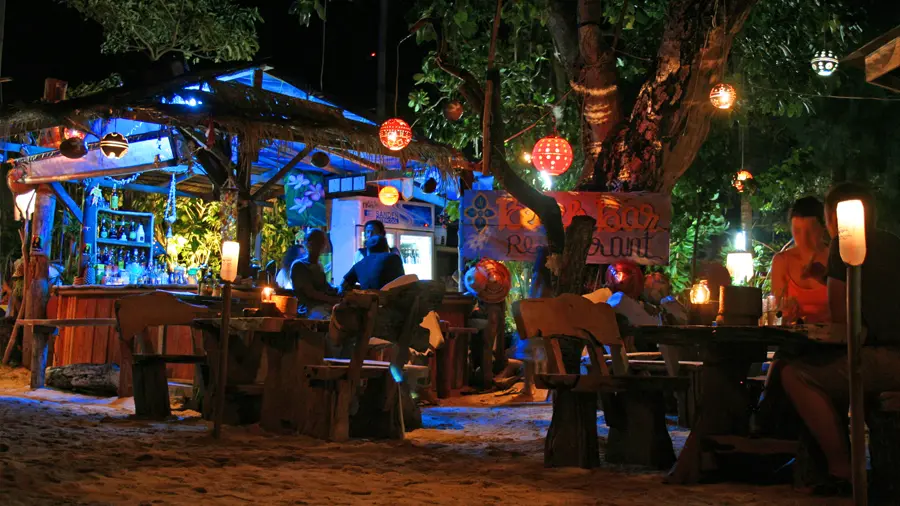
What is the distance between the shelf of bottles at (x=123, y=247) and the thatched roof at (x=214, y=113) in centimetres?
356

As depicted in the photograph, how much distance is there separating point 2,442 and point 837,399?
5.13 m

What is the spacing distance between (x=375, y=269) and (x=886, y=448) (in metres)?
6.03

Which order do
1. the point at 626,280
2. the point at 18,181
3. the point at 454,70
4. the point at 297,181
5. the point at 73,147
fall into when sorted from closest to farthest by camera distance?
the point at 626,280 < the point at 454,70 < the point at 73,147 < the point at 18,181 < the point at 297,181

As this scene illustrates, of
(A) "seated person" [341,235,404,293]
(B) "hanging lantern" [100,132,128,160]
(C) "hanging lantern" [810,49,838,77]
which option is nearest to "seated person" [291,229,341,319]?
(A) "seated person" [341,235,404,293]

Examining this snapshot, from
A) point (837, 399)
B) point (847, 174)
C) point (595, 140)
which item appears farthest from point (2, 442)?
point (847, 174)

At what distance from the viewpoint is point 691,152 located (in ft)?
35.1

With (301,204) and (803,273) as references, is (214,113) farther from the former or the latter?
(803,273)

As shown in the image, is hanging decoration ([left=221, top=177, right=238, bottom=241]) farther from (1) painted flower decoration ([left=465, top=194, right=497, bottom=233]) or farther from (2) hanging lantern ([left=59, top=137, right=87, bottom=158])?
(1) painted flower decoration ([left=465, top=194, right=497, bottom=233])

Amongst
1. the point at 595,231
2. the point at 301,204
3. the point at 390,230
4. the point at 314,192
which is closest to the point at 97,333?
the point at 301,204

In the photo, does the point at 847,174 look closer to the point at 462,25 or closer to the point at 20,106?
the point at 462,25

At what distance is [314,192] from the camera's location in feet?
51.9

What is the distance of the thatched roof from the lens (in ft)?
34.0

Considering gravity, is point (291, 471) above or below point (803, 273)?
below

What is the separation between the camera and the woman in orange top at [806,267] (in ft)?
18.5
